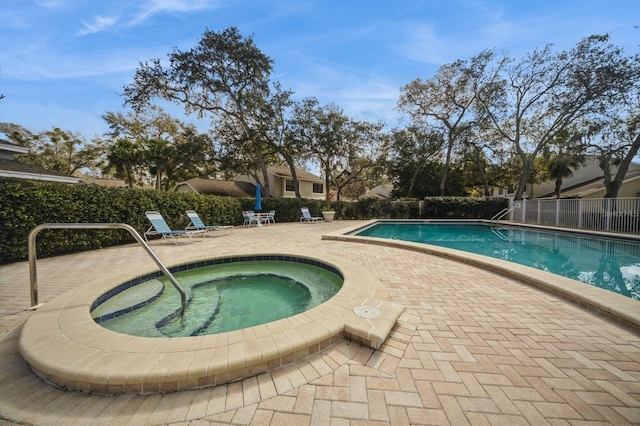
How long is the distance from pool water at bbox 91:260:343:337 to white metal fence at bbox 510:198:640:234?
13661mm

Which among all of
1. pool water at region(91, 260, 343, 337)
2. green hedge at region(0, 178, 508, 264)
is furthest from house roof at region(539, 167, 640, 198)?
green hedge at region(0, 178, 508, 264)

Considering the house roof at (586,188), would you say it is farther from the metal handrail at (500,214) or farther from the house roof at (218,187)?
the house roof at (218,187)

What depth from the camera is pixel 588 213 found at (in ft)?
37.3

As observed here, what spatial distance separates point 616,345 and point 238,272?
5.61 meters

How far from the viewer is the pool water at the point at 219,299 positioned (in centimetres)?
321

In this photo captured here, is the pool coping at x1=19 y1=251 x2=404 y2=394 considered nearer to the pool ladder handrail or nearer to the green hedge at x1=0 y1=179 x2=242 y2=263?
the green hedge at x1=0 y1=179 x2=242 y2=263

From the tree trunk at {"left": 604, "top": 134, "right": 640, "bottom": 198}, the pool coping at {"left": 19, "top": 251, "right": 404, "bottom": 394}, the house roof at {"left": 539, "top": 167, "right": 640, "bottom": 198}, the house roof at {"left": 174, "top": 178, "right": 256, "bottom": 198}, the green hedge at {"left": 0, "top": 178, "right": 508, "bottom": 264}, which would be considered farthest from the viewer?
the house roof at {"left": 174, "top": 178, "right": 256, "bottom": 198}

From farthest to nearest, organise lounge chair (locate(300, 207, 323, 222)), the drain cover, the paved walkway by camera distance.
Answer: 1. lounge chair (locate(300, 207, 323, 222))
2. the drain cover
3. the paved walkway

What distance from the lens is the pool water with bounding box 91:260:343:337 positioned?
10.5 ft

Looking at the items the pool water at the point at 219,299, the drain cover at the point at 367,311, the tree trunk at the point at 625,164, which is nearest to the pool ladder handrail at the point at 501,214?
the tree trunk at the point at 625,164

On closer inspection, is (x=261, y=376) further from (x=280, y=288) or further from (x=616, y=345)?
(x=616, y=345)

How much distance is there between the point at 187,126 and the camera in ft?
88.4

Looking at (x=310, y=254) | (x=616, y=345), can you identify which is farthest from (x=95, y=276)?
(x=616, y=345)

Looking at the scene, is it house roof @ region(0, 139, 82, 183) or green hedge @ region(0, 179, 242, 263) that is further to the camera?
house roof @ region(0, 139, 82, 183)
